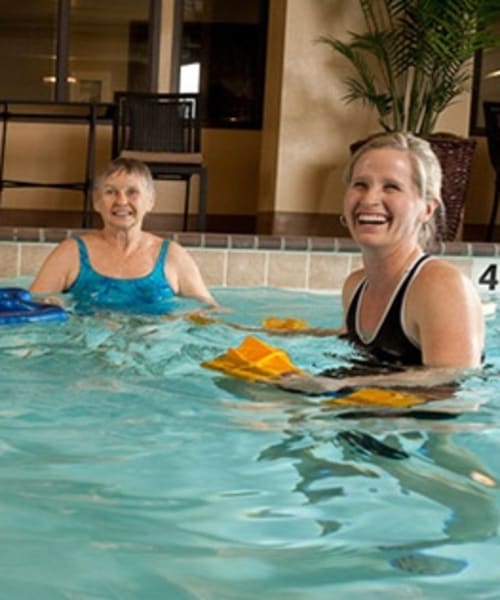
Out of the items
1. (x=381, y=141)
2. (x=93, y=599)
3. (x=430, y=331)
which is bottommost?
(x=93, y=599)

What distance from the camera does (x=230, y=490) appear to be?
230 centimetres

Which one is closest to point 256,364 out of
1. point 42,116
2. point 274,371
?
point 274,371

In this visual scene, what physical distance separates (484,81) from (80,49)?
Answer: 322 cm

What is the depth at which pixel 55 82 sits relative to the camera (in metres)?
9.00

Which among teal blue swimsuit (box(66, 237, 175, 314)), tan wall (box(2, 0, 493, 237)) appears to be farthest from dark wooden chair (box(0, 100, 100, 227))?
teal blue swimsuit (box(66, 237, 175, 314))

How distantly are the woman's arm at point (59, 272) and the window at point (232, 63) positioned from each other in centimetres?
471

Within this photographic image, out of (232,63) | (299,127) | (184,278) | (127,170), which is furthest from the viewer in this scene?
(232,63)

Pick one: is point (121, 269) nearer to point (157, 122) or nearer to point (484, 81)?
point (157, 122)

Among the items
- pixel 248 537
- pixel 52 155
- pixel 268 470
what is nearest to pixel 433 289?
pixel 268 470

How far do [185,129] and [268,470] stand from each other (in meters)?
5.90

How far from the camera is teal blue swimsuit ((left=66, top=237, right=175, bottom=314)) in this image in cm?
474

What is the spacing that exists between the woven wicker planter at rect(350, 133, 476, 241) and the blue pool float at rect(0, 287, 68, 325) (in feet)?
12.7

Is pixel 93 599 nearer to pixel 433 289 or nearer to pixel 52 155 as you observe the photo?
pixel 433 289

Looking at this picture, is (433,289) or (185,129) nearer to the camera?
(433,289)
